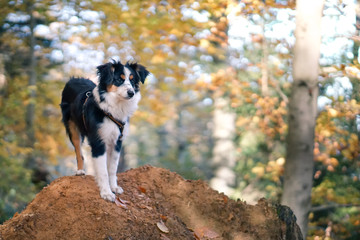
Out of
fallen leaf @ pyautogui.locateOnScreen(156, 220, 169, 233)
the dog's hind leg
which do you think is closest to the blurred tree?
the dog's hind leg

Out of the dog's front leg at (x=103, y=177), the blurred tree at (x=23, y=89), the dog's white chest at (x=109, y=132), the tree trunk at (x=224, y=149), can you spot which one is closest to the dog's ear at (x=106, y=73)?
the dog's white chest at (x=109, y=132)

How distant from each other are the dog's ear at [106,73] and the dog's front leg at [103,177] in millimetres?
879

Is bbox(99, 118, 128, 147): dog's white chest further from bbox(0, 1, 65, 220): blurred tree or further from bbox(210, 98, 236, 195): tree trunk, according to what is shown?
bbox(0, 1, 65, 220): blurred tree

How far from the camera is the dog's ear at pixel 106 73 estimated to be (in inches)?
182

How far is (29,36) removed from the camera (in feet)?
38.5

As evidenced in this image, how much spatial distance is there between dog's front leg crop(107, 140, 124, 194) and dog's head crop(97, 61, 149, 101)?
64 centimetres

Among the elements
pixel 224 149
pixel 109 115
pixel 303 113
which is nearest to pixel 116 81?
pixel 109 115

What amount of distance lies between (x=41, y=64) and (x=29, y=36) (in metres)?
1.13

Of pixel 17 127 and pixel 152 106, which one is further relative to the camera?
pixel 17 127

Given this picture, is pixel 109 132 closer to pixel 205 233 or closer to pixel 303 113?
pixel 205 233

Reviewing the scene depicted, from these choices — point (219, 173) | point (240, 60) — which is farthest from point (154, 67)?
point (219, 173)

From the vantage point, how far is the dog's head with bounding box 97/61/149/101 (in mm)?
4551

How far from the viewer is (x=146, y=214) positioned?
4.48 metres

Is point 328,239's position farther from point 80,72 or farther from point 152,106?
point 80,72
